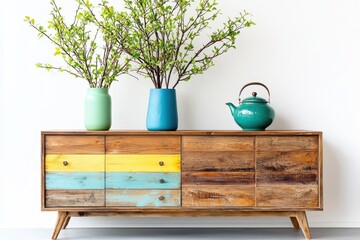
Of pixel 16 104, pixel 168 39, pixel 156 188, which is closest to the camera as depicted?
pixel 156 188

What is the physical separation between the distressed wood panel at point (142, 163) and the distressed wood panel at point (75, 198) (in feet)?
0.49

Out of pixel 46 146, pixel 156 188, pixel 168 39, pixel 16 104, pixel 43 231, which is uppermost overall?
pixel 168 39

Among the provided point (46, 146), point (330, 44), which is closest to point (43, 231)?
point (46, 146)

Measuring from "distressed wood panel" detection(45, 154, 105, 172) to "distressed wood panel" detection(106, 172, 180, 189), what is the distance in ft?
0.25

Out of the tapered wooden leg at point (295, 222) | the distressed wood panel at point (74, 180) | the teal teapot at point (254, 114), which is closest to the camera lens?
the distressed wood panel at point (74, 180)

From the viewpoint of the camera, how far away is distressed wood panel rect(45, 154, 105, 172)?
8.57ft

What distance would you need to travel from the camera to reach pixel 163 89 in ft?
9.12

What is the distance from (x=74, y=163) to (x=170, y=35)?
3.13ft

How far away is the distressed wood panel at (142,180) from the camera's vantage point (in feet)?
8.57

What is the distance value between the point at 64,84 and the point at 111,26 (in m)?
0.54

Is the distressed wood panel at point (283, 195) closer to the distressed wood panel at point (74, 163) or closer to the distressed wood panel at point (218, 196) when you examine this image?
the distressed wood panel at point (218, 196)

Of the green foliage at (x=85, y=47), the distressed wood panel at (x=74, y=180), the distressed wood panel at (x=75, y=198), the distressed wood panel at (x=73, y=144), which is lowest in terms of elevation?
the distressed wood panel at (x=75, y=198)

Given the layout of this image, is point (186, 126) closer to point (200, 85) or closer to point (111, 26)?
point (200, 85)

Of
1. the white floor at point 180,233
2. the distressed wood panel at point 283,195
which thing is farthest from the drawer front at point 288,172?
the white floor at point 180,233
